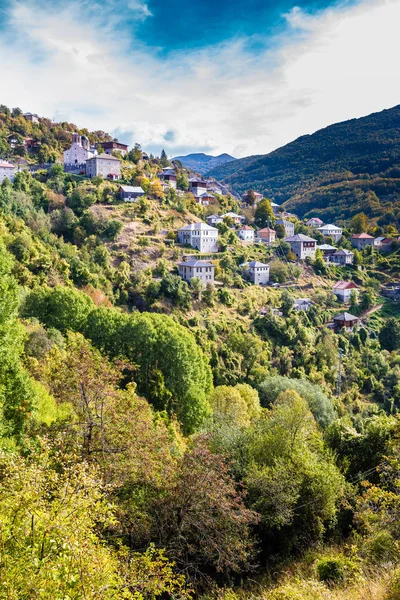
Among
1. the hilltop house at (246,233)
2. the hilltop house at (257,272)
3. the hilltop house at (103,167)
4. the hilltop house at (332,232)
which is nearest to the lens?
the hilltop house at (257,272)

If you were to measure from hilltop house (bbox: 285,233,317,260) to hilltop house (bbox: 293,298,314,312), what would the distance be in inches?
567

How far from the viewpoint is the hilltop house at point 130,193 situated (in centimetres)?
5788

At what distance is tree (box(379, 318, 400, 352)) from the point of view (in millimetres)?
48969

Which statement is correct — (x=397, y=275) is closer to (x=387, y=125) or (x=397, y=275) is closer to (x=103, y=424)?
(x=103, y=424)

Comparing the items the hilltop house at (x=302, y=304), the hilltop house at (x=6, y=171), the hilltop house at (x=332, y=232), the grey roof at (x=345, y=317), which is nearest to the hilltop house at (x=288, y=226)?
the hilltop house at (x=332, y=232)

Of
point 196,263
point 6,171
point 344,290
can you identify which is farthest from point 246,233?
point 6,171

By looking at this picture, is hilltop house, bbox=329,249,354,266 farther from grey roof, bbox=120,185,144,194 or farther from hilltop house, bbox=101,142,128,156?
hilltop house, bbox=101,142,128,156

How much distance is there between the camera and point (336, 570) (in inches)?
344

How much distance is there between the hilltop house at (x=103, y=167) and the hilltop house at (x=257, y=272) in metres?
25.6

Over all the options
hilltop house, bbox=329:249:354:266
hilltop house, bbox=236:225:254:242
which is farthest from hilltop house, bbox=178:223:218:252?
hilltop house, bbox=329:249:354:266

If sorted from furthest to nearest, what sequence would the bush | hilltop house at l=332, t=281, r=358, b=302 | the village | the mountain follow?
the mountain
hilltop house at l=332, t=281, r=358, b=302
the village
the bush

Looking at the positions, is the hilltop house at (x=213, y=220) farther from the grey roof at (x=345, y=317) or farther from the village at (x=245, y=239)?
the grey roof at (x=345, y=317)

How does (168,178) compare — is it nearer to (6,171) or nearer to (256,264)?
(6,171)

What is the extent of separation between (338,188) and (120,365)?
398 ft
